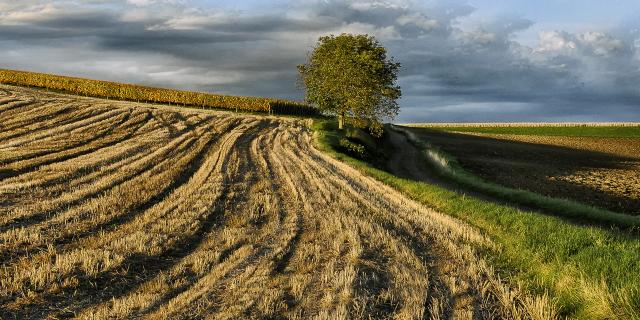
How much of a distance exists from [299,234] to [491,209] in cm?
747

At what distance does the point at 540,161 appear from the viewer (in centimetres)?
5072

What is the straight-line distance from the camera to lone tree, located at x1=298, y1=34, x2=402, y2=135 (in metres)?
46.8

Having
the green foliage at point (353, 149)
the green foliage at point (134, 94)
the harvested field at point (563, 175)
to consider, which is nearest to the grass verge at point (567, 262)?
the harvested field at point (563, 175)

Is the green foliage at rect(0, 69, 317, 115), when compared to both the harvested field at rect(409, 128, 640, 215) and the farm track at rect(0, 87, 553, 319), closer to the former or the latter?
the harvested field at rect(409, 128, 640, 215)

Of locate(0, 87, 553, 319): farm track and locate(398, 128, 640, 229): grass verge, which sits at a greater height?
locate(0, 87, 553, 319): farm track

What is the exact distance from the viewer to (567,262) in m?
10.1

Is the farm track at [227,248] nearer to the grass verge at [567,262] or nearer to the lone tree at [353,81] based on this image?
the grass verge at [567,262]

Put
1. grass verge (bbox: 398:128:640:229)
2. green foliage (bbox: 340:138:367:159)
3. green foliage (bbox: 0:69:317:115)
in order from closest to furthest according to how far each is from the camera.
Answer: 1. grass verge (bbox: 398:128:640:229)
2. green foliage (bbox: 340:138:367:159)
3. green foliage (bbox: 0:69:317:115)

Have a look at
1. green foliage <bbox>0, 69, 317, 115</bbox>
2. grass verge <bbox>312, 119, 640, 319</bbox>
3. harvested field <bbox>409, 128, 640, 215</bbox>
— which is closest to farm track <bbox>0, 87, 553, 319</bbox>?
grass verge <bbox>312, 119, 640, 319</bbox>

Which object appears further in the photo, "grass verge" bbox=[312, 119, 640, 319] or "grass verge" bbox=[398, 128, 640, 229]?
"grass verge" bbox=[398, 128, 640, 229]

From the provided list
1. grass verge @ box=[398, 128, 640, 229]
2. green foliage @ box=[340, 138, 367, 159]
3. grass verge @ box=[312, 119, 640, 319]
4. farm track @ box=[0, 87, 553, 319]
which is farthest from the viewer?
green foliage @ box=[340, 138, 367, 159]

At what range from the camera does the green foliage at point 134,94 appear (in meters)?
82.8

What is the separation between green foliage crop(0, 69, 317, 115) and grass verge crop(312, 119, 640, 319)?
76.9 meters

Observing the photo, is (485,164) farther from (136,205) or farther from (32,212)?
(32,212)
